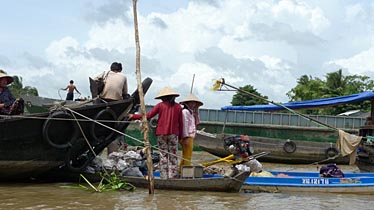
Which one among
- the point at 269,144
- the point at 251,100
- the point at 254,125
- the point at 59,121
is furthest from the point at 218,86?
the point at 251,100

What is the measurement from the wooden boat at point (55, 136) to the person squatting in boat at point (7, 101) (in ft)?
0.88

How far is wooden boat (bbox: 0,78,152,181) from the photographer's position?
705 centimetres

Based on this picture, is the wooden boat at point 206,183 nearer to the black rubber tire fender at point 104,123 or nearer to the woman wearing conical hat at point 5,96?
the black rubber tire fender at point 104,123

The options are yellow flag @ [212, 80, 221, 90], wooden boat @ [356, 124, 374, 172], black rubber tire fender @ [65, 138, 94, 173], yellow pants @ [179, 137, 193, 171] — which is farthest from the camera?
wooden boat @ [356, 124, 374, 172]

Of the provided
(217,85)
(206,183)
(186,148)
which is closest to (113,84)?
(186,148)

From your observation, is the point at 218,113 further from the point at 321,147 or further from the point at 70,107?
the point at 70,107

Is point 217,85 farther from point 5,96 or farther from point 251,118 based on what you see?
point 251,118

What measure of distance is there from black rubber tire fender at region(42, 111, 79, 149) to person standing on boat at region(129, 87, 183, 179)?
0.89m

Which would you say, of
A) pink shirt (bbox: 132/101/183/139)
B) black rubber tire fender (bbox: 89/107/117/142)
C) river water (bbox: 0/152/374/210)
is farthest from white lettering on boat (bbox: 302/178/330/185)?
black rubber tire fender (bbox: 89/107/117/142)

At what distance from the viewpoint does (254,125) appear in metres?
20.9

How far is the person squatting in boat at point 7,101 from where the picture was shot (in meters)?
7.21

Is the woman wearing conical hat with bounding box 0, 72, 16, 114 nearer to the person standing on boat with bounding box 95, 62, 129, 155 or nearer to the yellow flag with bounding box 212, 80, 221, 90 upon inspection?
the person standing on boat with bounding box 95, 62, 129, 155

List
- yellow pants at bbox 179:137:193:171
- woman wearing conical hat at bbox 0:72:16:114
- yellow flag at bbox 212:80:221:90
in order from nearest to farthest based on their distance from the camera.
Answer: woman wearing conical hat at bbox 0:72:16:114 < yellow pants at bbox 179:137:193:171 < yellow flag at bbox 212:80:221:90

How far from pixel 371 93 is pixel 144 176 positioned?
269 inches
